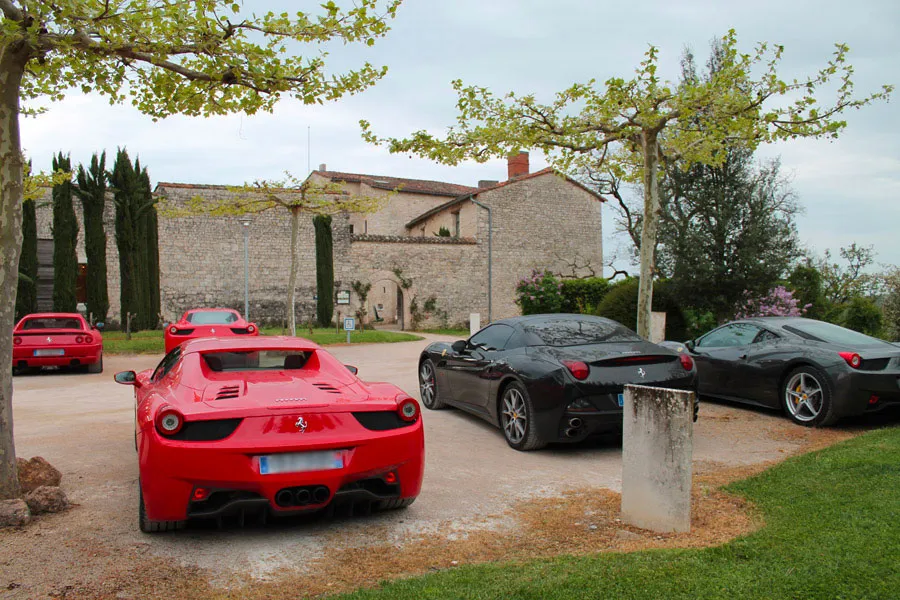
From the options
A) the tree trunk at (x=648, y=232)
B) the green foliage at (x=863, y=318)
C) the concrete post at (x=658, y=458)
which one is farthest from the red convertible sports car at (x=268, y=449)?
the green foliage at (x=863, y=318)

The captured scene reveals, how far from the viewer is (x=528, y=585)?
304 centimetres

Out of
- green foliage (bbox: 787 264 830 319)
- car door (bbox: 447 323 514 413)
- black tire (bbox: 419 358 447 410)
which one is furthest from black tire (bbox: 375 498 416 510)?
green foliage (bbox: 787 264 830 319)

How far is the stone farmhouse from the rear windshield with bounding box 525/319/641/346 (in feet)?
71.4

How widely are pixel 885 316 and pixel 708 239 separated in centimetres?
518

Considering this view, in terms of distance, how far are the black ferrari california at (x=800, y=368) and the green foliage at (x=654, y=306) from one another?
7.87 m

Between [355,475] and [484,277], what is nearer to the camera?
[355,475]

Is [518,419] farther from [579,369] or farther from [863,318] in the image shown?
[863,318]

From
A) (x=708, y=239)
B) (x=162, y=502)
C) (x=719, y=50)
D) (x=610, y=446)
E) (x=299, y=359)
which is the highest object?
(x=719, y=50)

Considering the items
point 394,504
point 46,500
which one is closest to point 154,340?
point 46,500

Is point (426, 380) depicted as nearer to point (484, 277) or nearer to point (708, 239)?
point (708, 239)

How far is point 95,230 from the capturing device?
2497 centimetres

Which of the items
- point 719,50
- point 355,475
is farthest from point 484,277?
point 355,475

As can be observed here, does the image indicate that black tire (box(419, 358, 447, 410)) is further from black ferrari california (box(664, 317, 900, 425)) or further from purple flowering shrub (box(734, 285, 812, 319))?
purple flowering shrub (box(734, 285, 812, 319))

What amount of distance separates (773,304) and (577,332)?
10373 mm
